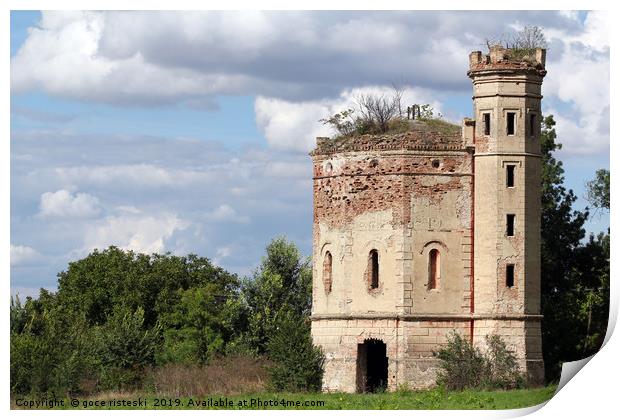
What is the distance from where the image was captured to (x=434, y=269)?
43.6m

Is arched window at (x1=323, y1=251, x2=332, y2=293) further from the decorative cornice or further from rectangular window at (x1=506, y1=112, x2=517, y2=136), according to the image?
rectangular window at (x1=506, y1=112, x2=517, y2=136)

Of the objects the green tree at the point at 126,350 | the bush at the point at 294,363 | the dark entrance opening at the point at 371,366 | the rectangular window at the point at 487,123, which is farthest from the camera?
the green tree at the point at 126,350

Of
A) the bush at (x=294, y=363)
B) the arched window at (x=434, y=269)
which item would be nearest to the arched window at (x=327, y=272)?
the bush at (x=294, y=363)

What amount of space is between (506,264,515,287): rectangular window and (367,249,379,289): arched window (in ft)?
12.6

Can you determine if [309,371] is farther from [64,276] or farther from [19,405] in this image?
A: [64,276]

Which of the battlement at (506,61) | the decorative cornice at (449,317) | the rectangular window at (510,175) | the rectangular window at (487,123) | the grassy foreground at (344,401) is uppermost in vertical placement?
the battlement at (506,61)

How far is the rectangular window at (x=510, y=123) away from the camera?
4331cm

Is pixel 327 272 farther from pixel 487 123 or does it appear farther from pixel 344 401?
pixel 344 401

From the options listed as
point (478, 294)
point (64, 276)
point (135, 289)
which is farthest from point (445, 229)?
point (64, 276)

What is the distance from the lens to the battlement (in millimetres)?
43219

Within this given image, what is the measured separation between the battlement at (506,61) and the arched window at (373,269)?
6.06 metres

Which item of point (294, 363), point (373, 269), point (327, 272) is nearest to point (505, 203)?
point (373, 269)

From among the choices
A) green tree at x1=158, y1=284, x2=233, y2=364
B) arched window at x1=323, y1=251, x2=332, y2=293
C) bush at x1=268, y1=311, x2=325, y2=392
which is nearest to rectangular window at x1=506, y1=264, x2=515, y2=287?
arched window at x1=323, y1=251, x2=332, y2=293

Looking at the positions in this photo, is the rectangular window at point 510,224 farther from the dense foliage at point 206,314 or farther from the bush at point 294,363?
the bush at point 294,363
